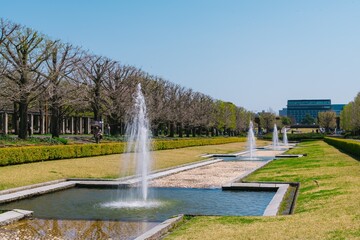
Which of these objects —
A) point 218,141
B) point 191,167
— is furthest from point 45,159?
point 218,141

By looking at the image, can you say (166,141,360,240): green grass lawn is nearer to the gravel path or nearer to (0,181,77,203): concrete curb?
the gravel path

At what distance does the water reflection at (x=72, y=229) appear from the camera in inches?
328

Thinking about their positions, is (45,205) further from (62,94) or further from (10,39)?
(62,94)

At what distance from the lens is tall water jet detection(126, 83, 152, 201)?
14.4m

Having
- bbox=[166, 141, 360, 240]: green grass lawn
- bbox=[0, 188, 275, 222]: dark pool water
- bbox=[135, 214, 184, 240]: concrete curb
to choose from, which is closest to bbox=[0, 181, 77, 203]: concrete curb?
bbox=[0, 188, 275, 222]: dark pool water

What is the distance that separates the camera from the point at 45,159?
23078 mm

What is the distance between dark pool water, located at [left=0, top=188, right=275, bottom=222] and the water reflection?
0.52 m

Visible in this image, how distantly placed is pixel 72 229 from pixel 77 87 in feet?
109

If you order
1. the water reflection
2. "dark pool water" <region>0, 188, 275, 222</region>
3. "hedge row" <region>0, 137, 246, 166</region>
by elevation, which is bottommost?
the water reflection

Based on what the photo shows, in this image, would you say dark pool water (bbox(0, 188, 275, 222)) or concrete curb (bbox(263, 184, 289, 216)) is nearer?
concrete curb (bbox(263, 184, 289, 216))

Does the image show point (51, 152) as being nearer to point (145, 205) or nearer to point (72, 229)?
point (145, 205)

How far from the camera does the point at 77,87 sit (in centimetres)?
4091

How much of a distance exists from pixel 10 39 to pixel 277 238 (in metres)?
29.7

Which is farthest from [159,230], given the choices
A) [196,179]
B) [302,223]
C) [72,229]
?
[196,179]
